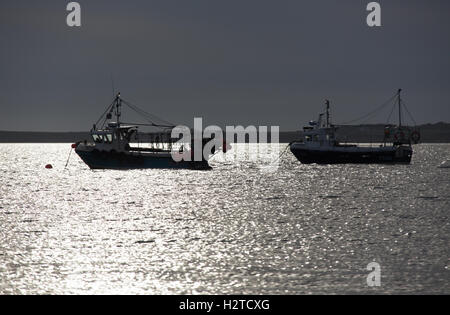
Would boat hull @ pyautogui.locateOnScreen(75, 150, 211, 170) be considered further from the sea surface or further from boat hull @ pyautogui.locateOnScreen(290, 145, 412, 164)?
the sea surface

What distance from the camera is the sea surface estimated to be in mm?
28453

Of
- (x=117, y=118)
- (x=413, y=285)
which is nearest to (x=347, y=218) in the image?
(x=413, y=285)

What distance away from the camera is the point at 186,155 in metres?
124

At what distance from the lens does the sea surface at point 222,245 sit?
28453mm

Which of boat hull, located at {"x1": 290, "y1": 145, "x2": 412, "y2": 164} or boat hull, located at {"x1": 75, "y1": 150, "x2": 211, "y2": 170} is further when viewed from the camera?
boat hull, located at {"x1": 290, "y1": 145, "x2": 412, "y2": 164}

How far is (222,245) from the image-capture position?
38.8 metres

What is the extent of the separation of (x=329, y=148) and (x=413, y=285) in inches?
4109

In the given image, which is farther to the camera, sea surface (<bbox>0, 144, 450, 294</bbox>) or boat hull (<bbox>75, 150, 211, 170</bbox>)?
boat hull (<bbox>75, 150, 211, 170</bbox>)

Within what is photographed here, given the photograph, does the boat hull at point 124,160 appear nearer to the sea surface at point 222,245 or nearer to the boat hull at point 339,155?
the boat hull at point 339,155

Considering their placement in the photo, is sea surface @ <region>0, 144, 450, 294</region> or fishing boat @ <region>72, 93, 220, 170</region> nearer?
sea surface @ <region>0, 144, 450, 294</region>

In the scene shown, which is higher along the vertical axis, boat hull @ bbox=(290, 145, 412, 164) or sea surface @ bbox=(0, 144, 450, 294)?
boat hull @ bbox=(290, 145, 412, 164)

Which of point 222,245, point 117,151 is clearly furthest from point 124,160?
point 222,245

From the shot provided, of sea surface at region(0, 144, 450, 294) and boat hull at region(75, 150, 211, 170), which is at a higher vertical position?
boat hull at region(75, 150, 211, 170)
